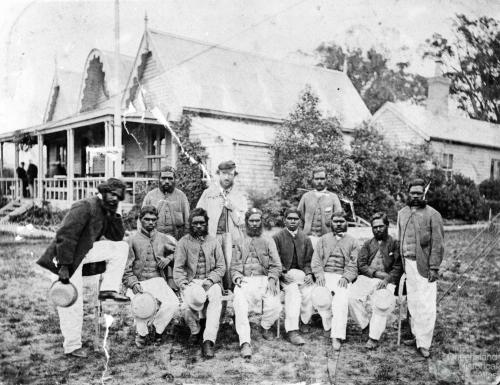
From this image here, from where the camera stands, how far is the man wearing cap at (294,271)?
4.95 metres

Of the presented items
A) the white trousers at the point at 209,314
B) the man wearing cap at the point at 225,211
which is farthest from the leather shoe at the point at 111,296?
the man wearing cap at the point at 225,211

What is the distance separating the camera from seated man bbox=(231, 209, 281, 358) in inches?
193

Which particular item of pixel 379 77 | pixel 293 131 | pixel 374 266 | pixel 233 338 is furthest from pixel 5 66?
pixel 379 77

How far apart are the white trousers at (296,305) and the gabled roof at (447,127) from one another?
48.7 ft

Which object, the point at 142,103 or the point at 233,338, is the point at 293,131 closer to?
the point at 142,103

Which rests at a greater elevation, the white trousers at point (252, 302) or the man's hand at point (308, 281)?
the man's hand at point (308, 281)

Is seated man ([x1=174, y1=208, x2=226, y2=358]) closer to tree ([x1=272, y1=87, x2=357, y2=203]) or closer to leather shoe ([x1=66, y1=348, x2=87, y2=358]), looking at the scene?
leather shoe ([x1=66, y1=348, x2=87, y2=358])

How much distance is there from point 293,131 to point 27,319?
32.0ft

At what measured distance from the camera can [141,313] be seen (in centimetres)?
455

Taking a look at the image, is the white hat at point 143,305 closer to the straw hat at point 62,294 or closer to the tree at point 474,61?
the straw hat at point 62,294

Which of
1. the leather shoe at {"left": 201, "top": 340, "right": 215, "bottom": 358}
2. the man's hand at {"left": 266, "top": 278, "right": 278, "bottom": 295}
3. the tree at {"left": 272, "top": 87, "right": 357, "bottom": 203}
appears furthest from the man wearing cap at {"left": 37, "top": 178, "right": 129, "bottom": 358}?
the tree at {"left": 272, "top": 87, "right": 357, "bottom": 203}

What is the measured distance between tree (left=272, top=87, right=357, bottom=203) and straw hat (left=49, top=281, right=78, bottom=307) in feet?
30.1

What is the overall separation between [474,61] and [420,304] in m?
10.3

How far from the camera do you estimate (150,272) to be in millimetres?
5031
